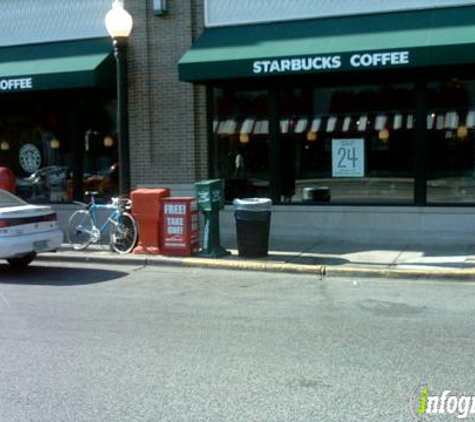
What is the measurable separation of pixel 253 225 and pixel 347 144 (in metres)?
2.93

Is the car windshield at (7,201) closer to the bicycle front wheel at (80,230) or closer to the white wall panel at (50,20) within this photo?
the bicycle front wheel at (80,230)

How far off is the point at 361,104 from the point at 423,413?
899cm

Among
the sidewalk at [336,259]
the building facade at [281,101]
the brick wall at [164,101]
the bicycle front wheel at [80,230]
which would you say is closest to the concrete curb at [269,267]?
the sidewalk at [336,259]

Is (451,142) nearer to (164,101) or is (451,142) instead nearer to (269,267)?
(269,267)

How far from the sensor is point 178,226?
37.9ft

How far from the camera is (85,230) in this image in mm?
12477

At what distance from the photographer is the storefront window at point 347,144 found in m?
12.6

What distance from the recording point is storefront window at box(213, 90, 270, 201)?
1351 cm

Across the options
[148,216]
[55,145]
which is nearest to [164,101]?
[55,145]

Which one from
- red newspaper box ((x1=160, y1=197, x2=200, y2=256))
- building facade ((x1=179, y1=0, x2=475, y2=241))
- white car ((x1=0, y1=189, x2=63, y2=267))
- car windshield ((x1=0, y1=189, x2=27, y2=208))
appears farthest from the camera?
building facade ((x1=179, y1=0, x2=475, y2=241))

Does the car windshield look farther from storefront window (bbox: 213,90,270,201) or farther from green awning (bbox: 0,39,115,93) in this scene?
storefront window (bbox: 213,90,270,201)

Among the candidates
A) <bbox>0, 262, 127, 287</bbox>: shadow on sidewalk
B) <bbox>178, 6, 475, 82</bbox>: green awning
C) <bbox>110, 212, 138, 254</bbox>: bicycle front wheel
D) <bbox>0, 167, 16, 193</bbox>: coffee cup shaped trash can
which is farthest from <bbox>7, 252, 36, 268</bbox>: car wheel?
<bbox>178, 6, 475, 82</bbox>: green awning

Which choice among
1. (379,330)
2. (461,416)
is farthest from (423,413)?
(379,330)

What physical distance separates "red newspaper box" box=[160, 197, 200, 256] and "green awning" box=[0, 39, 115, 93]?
3463 mm
